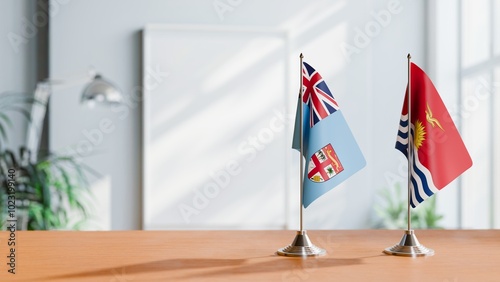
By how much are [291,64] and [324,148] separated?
3.59 metres

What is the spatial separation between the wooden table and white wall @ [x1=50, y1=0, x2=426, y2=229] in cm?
329

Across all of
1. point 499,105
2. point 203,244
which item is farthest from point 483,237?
point 499,105

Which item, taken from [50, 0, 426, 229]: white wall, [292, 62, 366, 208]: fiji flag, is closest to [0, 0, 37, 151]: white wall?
[50, 0, 426, 229]: white wall

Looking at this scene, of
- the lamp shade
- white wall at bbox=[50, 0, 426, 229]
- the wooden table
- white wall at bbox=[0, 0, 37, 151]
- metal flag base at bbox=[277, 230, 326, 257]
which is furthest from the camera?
white wall at bbox=[50, 0, 426, 229]

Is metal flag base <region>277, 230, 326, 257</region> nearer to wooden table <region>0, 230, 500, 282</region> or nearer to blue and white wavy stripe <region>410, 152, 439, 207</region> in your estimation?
wooden table <region>0, 230, 500, 282</region>

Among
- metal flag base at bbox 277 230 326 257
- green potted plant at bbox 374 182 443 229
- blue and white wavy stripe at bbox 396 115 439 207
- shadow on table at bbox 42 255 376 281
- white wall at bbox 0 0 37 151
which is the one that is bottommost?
green potted plant at bbox 374 182 443 229

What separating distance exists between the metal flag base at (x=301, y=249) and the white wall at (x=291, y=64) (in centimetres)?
361

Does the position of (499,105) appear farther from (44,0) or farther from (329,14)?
(44,0)

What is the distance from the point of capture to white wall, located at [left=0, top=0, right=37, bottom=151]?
4605 millimetres

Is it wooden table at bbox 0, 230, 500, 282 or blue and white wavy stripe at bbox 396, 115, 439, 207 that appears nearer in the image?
wooden table at bbox 0, 230, 500, 282

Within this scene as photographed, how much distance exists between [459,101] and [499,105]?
0.41 metres

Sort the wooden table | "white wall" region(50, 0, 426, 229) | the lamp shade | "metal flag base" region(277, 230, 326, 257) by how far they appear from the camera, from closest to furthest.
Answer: the wooden table, "metal flag base" region(277, 230, 326, 257), the lamp shade, "white wall" region(50, 0, 426, 229)

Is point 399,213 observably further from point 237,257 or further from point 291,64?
point 237,257

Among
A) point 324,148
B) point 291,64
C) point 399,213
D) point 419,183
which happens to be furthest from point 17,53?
point 419,183
